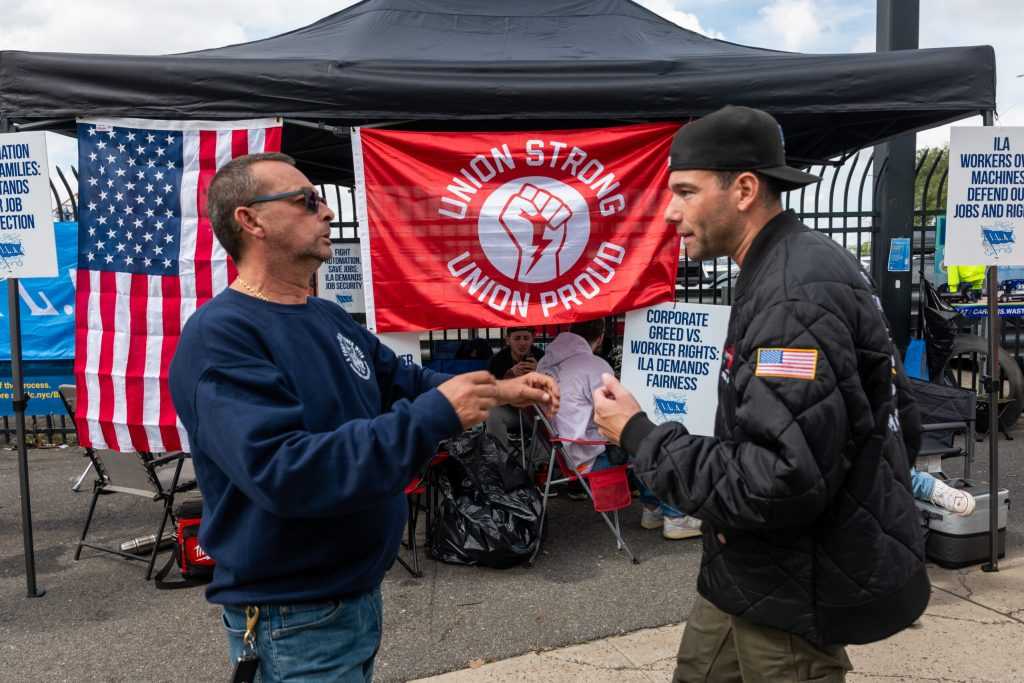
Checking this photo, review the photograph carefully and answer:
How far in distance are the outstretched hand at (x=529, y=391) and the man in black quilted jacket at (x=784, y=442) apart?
240 mm

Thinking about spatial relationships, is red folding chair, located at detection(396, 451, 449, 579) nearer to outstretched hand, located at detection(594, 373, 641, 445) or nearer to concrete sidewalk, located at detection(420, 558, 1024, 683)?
concrete sidewalk, located at detection(420, 558, 1024, 683)

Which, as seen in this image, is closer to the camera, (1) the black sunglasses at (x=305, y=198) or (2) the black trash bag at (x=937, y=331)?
(1) the black sunglasses at (x=305, y=198)

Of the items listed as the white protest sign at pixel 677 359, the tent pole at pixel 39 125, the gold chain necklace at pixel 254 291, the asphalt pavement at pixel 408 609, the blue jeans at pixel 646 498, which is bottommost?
the asphalt pavement at pixel 408 609

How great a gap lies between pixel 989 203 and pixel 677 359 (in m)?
1.89

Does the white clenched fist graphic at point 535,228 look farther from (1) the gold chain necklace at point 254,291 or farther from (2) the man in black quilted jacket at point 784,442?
(1) the gold chain necklace at point 254,291

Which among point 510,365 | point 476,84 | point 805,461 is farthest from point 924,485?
point 805,461

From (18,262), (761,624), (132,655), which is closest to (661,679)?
(761,624)

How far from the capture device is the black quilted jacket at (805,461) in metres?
1.58

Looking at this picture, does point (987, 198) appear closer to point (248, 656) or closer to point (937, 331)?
point (937, 331)

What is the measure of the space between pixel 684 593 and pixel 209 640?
2374 millimetres

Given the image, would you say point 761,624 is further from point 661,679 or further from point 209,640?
point 209,640

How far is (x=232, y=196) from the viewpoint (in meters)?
1.87

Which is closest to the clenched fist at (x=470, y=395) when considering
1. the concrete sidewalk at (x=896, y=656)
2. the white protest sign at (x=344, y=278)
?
the concrete sidewalk at (x=896, y=656)

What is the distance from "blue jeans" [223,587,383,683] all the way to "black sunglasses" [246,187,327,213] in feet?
2.95
